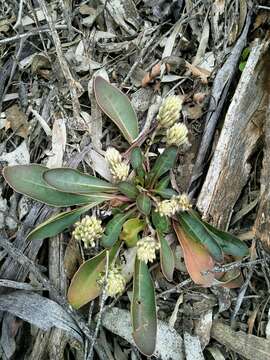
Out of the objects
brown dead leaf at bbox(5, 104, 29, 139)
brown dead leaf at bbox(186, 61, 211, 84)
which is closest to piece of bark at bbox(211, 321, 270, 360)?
brown dead leaf at bbox(186, 61, 211, 84)

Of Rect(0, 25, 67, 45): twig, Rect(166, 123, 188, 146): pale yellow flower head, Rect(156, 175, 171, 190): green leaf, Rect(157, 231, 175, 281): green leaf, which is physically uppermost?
Rect(0, 25, 67, 45): twig

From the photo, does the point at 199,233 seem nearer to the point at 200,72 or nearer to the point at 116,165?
the point at 116,165

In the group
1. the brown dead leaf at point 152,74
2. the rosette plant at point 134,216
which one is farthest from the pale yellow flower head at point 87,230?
the brown dead leaf at point 152,74

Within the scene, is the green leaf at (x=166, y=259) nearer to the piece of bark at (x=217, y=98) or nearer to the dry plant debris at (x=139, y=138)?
the dry plant debris at (x=139, y=138)

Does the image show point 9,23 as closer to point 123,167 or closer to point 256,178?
point 123,167

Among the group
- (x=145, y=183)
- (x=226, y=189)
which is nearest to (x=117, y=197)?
(x=145, y=183)

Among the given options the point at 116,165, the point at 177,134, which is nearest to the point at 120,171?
the point at 116,165

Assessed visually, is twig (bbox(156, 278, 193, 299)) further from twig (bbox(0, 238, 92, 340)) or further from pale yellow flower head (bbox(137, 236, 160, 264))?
twig (bbox(0, 238, 92, 340))
